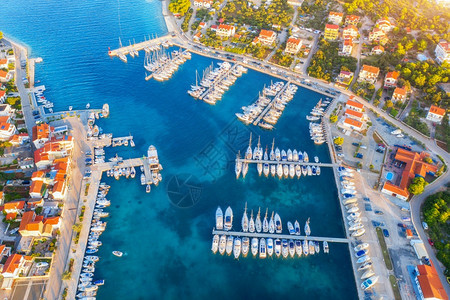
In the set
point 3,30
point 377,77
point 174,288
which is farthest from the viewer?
point 3,30

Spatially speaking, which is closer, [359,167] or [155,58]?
[359,167]

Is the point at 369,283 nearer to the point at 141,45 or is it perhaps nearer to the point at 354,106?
the point at 354,106

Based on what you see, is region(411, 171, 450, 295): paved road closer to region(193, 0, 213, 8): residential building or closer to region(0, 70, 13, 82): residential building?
region(193, 0, 213, 8): residential building

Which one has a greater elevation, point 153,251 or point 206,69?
point 206,69

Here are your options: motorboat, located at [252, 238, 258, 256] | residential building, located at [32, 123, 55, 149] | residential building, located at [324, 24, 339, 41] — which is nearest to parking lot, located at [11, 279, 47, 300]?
residential building, located at [32, 123, 55, 149]

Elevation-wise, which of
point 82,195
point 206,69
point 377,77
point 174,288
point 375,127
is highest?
point 206,69

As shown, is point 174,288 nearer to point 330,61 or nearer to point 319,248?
point 319,248

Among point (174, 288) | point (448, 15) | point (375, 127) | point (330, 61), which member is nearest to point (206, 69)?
point (330, 61)

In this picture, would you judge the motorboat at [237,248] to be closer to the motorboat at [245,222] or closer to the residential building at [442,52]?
the motorboat at [245,222]
